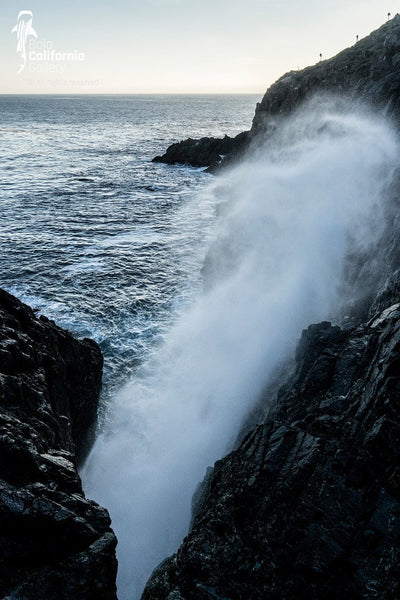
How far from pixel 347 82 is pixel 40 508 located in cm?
5732

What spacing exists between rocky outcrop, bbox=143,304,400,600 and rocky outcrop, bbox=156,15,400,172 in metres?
28.5

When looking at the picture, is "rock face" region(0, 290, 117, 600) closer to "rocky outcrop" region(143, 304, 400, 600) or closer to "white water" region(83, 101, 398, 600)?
"rocky outcrop" region(143, 304, 400, 600)

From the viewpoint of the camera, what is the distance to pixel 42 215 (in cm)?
5088

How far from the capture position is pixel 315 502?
33.9 ft

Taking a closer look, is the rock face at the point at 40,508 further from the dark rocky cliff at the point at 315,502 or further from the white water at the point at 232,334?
the white water at the point at 232,334

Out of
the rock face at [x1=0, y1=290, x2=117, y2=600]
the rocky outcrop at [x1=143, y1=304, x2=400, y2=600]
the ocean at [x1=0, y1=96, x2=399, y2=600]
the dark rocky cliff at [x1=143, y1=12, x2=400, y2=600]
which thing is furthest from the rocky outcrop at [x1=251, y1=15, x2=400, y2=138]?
the rock face at [x1=0, y1=290, x2=117, y2=600]

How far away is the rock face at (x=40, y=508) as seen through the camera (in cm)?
952

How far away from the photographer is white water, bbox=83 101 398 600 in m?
17.4

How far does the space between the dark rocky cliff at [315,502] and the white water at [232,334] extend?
10.8 ft

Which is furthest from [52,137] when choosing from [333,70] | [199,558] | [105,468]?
[199,558]

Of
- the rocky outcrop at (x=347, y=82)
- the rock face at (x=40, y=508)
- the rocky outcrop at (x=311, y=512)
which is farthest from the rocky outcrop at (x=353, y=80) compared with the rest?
the rock face at (x=40, y=508)

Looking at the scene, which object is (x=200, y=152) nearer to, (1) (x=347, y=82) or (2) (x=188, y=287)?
(1) (x=347, y=82)

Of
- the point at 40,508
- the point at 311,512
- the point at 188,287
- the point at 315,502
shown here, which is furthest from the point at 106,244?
the point at 311,512

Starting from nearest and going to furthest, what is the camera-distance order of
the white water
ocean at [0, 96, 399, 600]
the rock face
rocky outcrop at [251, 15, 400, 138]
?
the rock face < the white water < ocean at [0, 96, 399, 600] < rocky outcrop at [251, 15, 400, 138]
